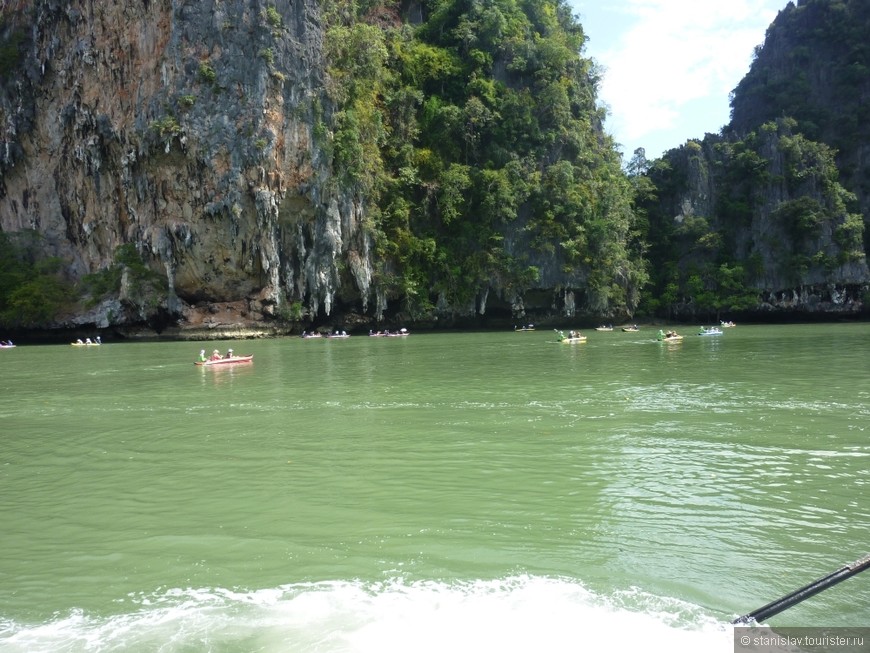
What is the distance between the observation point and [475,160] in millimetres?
42188

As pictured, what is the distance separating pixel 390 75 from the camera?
41031 millimetres

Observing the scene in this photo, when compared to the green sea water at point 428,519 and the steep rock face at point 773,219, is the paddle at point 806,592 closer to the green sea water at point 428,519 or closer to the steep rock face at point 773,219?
the green sea water at point 428,519

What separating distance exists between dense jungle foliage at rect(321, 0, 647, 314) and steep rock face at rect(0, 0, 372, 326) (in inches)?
114

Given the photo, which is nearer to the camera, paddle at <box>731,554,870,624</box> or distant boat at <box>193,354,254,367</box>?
paddle at <box>731,554,870,624</box>

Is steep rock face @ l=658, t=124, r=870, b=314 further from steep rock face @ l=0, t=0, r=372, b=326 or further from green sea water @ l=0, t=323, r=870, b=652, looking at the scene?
green sea water @ l=0, t=323, r=870, b=652

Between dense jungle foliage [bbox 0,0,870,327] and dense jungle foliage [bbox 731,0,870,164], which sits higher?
dense jungle foliage [bbox 731,0,870,164]

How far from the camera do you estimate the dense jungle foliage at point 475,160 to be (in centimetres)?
3919

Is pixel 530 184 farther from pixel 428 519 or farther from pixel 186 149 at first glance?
pixel 428 519

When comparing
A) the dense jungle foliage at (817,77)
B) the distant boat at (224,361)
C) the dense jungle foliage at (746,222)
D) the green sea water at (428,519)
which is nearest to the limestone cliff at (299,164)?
the dense jungle foliage at (746,222)

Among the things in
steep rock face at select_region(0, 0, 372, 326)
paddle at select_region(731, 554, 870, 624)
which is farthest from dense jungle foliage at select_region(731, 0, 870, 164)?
paddle at select_region(731, 554, 870, 624)

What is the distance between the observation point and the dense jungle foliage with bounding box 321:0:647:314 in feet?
129

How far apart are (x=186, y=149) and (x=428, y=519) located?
3251 centimetres

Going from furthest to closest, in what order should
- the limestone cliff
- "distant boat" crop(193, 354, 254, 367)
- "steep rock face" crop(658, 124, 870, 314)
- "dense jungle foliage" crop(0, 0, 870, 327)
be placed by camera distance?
"steep rock face" crop(658, 124, 870, 314) → "dense jungle foliage" crop(0, 0, 870, 327) → the limestone cliff → "distant boat" crop(193, 354, 254, 367)

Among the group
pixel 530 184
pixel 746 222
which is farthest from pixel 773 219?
pixel 530 184
